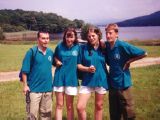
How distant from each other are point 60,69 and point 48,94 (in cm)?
45

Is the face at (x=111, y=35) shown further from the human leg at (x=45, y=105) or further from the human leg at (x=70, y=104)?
the human leg at (x=45, y=105)

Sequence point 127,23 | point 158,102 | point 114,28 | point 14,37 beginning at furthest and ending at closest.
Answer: point 14,37, point 127,23, point 158,102, point 114,28

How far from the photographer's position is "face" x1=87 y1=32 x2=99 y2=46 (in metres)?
4.82

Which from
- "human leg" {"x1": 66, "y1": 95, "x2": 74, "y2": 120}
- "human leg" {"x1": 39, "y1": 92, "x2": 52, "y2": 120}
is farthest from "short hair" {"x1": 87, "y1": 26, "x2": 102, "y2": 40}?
"human leg" {"x1": 39, "y1": 92, "x2": 52, "y2": 120}

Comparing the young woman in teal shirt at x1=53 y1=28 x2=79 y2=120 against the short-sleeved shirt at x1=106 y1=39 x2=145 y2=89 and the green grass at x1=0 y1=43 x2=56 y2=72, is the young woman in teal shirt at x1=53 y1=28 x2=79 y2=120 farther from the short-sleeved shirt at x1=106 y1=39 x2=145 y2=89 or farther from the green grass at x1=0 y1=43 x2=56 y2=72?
the green grass at x1=0 y1=43 x2=56 y2=72

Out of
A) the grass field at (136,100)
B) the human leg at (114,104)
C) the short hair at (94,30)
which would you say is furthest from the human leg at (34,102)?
A: the grass field at (136,100)

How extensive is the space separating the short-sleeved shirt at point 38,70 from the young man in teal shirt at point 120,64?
963mm

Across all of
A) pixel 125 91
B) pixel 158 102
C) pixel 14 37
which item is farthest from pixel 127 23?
pixel 14 37

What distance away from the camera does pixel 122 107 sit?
200 inches

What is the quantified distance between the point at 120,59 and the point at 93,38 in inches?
20.8

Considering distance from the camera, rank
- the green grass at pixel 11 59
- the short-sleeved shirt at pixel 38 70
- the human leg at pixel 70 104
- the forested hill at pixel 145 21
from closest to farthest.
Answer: the short-sleeved shirt at pixel 38 70 → the human leg at pixel 70 104 → the forested hill at pixel 145 21 → the green grass at pixel 11 59

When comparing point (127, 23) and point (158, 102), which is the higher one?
point (127, 23)

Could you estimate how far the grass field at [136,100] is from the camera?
260 inches

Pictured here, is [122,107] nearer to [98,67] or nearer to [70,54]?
[98,67]
